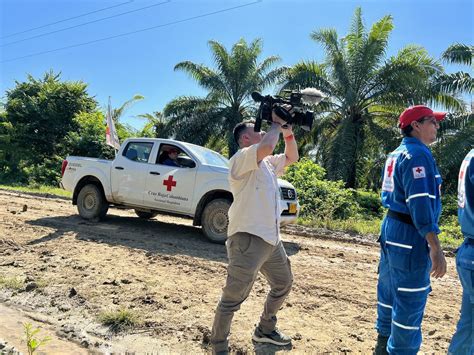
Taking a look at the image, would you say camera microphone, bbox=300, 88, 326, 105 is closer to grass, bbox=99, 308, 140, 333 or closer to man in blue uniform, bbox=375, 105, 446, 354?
man in blue uniform, bbox=375, 105, 446, 354

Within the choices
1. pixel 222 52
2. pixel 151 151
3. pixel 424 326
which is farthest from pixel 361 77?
pixel 424 326

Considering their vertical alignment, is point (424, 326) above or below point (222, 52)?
below

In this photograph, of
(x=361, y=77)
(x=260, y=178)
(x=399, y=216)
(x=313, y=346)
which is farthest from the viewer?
(x=361, y=77)

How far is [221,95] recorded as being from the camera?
23.2 metres

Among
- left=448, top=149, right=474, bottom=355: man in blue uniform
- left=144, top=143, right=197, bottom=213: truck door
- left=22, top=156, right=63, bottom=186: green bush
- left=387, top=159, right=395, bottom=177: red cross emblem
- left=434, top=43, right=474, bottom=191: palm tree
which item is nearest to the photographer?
left=448, top=149, right=474, bottom=355: man in blue uniform

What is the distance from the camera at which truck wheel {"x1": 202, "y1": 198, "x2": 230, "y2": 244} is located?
7988mm

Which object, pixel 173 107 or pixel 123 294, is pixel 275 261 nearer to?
pixel 123 294

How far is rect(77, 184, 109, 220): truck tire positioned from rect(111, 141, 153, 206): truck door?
0.43m

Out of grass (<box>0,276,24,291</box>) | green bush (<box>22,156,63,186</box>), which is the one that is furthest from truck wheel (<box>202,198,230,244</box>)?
green bush (<box>22,156,63,186</box>)

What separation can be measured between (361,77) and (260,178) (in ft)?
53.5

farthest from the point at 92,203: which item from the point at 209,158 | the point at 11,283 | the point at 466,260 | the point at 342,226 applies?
the point at 466,260

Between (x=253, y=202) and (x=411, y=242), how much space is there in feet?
3.78

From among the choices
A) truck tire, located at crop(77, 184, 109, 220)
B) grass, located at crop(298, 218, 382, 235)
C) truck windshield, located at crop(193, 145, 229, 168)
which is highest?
truck windshield, located at crop(193, 145, 229, 168)

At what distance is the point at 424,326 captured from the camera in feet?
14.2
